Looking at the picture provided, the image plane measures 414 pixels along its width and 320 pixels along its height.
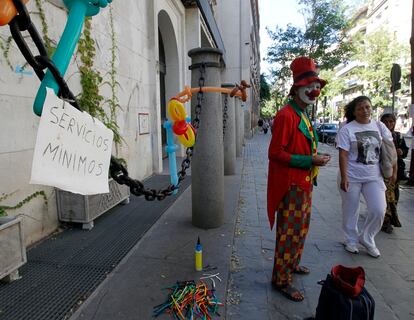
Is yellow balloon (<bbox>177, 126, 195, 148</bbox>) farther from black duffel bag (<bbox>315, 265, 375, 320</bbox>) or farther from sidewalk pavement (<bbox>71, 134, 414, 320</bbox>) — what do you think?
black duffel bag (<bbox>315, 265, 375, 320</bbox>)

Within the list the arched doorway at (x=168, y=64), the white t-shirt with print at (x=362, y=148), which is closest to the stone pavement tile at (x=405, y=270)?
the white t-shirt with print at (x=362, y=148)

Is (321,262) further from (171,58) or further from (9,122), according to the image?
(171,58)

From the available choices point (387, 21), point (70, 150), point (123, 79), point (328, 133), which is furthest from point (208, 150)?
point (387, 21)

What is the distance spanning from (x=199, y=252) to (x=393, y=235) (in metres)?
2.94

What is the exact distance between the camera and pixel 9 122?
3434 millimetres

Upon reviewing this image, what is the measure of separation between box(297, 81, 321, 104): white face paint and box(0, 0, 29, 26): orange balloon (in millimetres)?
2186

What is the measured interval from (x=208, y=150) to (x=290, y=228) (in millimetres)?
1706

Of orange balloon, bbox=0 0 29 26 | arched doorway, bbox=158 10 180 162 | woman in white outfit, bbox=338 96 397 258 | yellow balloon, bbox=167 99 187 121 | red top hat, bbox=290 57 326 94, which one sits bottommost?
woman in white outfit, bbox=338 96 397 258

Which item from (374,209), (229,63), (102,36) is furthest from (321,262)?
(229,63)

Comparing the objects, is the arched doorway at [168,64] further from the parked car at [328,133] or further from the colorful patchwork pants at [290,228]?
the parked car at [328,133]

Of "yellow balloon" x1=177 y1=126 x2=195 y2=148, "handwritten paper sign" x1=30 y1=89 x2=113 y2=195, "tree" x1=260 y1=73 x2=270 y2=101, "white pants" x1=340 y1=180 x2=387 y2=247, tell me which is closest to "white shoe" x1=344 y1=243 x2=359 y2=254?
"white pants" x1=340 y1=180 x2=387 y2=247

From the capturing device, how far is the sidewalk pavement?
8.50 ft

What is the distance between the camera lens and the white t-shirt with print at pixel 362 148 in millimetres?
3537

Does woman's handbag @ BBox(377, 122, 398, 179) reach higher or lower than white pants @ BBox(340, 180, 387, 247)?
higher
